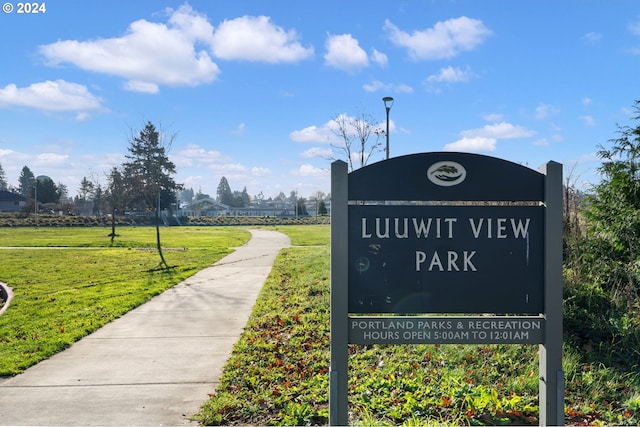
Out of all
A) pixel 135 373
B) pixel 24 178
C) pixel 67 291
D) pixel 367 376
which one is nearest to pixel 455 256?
pixel 367 376

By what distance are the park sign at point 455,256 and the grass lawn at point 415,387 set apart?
695mm

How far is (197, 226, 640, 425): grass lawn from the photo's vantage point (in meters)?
3.65

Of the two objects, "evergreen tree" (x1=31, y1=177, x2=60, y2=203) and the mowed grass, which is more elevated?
"evergreen tree" (x1=31, y1=177, x2=60, y2=203)

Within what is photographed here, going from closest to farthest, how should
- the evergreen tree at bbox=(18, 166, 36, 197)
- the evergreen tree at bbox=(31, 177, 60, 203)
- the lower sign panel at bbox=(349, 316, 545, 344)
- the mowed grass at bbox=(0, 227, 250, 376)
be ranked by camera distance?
1. the lower sign panel at bbox=(349, 316, 545, 344)
2. the mowed grass at bbox=(0, 227, 250, 376)
3. the evergreen tree at bbox=(31, 177, 60, 203)
4. the evergreen tree at bbox=(18, 166, 36, 197)

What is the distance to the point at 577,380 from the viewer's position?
4.18 m

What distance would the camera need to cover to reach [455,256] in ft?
10.2

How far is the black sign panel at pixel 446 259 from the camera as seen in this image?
121 inches

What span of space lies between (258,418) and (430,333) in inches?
66.3

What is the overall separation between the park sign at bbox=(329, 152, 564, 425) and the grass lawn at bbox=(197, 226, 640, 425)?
2.28 feet

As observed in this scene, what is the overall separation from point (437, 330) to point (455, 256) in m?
0.50

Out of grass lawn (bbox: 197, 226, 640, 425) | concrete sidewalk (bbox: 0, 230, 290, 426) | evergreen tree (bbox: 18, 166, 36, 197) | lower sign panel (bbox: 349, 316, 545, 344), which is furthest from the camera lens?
evergreen tree (bbox: 18, 166, 36, 197)

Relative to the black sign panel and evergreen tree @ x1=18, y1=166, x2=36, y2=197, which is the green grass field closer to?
the black sign panel

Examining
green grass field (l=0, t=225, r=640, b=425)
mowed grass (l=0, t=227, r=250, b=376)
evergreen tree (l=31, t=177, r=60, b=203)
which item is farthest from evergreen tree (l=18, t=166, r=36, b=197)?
green grass field (l=0, t=225, r=640, b=425)

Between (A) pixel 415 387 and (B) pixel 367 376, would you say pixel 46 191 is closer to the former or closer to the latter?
(B) pixel 367 376
